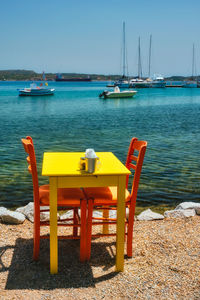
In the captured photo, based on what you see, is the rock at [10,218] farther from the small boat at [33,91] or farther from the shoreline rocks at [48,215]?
the small boat at [33,91]

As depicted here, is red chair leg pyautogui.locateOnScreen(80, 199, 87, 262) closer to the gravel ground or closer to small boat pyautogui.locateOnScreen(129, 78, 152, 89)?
the gravel ground

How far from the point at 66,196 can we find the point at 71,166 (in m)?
0.42

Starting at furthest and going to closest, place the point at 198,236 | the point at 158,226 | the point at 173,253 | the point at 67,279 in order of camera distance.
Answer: the point at 158,226 → the point at 198,236 → the point at 173,253 → the point at 67,279

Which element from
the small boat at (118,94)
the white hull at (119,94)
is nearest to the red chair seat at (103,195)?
the small boat at (118,94)

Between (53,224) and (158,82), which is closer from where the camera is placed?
(53,224)

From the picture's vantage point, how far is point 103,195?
4.04m

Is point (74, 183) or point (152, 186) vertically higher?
point (74, 183)

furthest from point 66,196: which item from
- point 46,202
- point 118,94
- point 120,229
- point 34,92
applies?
point 34,92

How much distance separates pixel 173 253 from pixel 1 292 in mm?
1964

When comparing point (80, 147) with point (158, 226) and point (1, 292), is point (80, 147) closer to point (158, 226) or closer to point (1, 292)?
point (158, 226)

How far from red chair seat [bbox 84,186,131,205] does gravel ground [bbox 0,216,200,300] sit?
0.70 metres

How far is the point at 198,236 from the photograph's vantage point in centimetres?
463

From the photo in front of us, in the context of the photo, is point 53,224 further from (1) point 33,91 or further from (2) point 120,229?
(1) point 33,91

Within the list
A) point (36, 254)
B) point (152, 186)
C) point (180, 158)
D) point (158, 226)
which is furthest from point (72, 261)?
point (180, 158)
